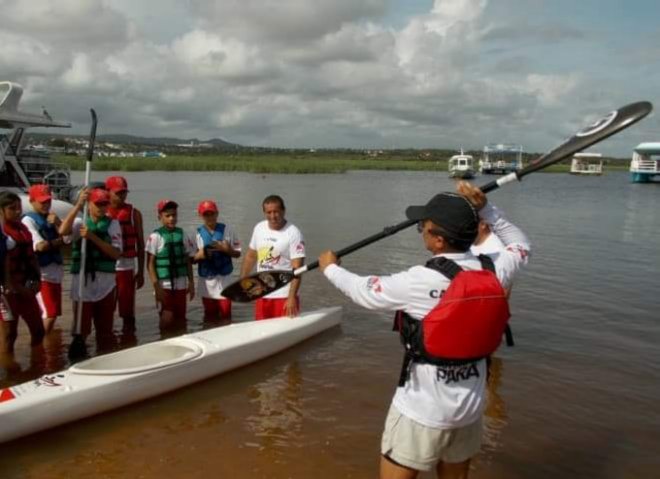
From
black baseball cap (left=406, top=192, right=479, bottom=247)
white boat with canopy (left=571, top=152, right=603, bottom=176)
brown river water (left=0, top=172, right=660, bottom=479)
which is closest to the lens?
black baseball cap (left=406, top=192, right=479, bottom=247)

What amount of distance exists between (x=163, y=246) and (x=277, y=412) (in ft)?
7.81

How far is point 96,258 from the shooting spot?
5.88 metres

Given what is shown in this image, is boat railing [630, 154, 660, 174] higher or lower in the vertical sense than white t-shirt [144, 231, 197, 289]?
Result: higher

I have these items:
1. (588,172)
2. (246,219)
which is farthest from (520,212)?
(588,172)

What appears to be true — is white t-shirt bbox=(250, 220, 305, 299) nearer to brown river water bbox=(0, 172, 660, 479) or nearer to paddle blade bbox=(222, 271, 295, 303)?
paddle blade bbox=(222, 271, 295, 303)

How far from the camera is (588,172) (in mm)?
83375

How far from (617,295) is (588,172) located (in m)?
80.7

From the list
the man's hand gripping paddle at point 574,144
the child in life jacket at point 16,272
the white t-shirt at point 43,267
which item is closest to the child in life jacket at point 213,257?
the white t-shirt at point 43,267

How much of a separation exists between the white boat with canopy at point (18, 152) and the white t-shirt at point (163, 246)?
10608 mm

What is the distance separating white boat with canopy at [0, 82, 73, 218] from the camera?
17109mm

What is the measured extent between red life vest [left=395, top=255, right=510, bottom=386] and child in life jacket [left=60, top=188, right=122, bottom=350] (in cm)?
425

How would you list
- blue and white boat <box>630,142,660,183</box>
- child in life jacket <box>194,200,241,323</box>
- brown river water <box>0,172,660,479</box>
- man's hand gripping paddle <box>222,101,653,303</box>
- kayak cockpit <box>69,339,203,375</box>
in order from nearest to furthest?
man's hand gripping paddle <box>222,101,653,303</box> < brown river water <box>0,172,660,479</box> < kayak cockpit <box>69,339,203,375</box> < child in life jacket <box>194,200,241,323</box> < blue and white boat <box>630,142,660,183</box>

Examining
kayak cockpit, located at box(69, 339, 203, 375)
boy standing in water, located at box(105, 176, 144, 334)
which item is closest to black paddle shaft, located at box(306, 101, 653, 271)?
kayak cockpit, located at box(69, 339, 203, 375)

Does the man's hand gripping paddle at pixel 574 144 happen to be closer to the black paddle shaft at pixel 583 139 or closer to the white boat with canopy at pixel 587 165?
the black paddle shaft at pixel 583 139
